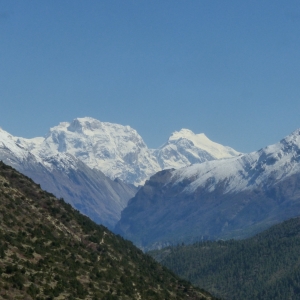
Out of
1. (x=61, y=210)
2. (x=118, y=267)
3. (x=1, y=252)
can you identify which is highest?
(x=61, y=210)

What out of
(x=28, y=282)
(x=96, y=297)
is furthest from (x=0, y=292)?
(x=96, y=297)

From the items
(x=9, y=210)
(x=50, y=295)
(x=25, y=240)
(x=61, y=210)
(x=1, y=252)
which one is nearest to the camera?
(x=50, y=295)

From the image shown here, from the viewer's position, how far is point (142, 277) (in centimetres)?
14750

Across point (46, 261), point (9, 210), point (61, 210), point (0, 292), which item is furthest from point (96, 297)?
point (61, 210)

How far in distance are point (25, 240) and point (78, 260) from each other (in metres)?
11.0

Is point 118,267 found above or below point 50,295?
above

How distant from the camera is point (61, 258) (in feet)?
424

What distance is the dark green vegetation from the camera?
372ft

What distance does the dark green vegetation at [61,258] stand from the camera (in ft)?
372

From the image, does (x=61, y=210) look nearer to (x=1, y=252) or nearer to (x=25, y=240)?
(x=25, y=240)

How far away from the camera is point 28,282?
364ft

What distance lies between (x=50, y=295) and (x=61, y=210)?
49429mm

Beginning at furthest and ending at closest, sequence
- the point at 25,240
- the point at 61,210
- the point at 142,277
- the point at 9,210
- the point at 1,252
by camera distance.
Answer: the point at 61,210 < the point at 142,277 < the point at 9,210 < the point at 25,240 < the point at 1,252

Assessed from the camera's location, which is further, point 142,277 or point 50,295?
point 142,277
